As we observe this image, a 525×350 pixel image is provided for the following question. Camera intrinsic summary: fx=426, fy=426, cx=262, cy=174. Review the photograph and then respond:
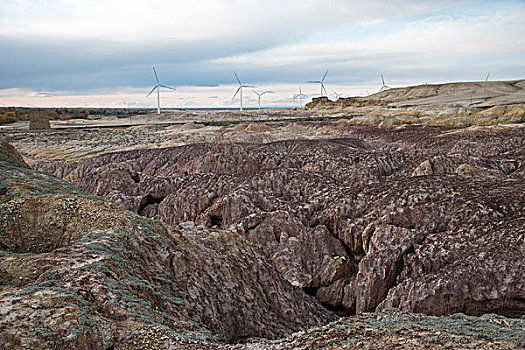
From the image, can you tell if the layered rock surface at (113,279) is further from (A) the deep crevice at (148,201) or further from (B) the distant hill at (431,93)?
(B) the distant hill at (431,93)

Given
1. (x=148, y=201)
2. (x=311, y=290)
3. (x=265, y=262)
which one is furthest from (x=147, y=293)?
(x=148, y=201)

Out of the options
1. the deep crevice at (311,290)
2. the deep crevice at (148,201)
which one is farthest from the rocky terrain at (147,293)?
the deep crevice at (148,201)

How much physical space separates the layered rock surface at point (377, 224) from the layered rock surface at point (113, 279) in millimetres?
2048

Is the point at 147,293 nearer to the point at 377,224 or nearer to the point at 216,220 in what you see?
the point at 377,224

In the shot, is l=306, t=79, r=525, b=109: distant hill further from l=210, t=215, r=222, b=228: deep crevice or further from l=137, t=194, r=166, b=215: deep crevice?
l=210, t=215, r=222, b=228: deep crevice

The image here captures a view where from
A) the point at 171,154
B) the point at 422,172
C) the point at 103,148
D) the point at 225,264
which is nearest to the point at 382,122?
A: the point at 103,148

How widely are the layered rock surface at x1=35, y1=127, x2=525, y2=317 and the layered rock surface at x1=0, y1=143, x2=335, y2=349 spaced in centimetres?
205

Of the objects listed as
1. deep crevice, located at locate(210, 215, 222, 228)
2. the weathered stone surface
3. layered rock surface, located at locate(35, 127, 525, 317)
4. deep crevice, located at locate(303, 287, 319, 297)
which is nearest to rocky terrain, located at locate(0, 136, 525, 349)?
layered rock surface, located at locate(35, 127, 525, 317)

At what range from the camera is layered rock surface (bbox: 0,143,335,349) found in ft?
10.6

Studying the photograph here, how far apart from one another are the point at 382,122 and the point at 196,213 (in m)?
55.4

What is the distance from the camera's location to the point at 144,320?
11.8 ft

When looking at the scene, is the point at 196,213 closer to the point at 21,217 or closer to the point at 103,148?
the point at 21,217

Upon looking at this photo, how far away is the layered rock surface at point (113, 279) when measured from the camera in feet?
10.6

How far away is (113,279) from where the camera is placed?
156 inches
